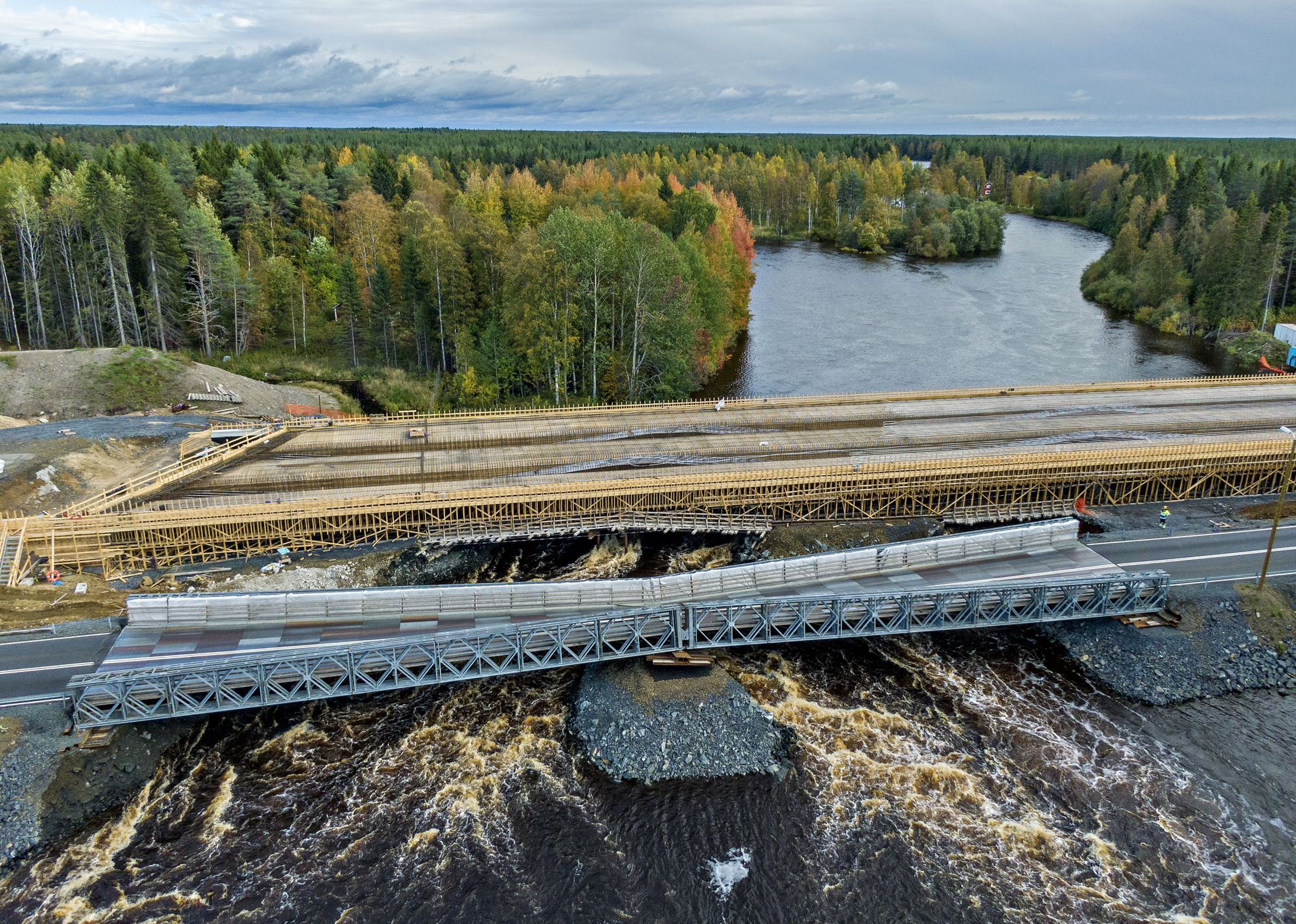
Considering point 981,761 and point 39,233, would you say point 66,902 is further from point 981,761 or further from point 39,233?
point 39,233

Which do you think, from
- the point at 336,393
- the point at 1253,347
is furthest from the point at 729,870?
the point at 1253,347

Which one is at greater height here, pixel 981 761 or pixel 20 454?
pixel 20 454

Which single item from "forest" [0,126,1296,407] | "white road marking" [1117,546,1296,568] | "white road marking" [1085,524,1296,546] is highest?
"forest" [0,126,1296,407]

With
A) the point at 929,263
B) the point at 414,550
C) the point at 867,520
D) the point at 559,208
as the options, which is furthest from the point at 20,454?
the point at 929,263

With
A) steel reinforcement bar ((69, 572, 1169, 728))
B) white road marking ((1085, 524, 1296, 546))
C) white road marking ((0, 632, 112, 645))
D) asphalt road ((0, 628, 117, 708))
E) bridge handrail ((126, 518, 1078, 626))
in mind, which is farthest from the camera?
white road marking ((1085, 524, 1296, 546))

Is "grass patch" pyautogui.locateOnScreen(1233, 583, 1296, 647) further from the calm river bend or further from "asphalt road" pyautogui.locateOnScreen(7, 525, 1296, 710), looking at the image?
the calm river bend

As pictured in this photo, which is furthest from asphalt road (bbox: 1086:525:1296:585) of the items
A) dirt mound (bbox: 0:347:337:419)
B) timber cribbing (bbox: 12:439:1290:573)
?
dirt mound (bbox: 0:347:337:419)

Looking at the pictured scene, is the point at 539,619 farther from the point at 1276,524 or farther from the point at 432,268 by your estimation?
the point at 432,268
